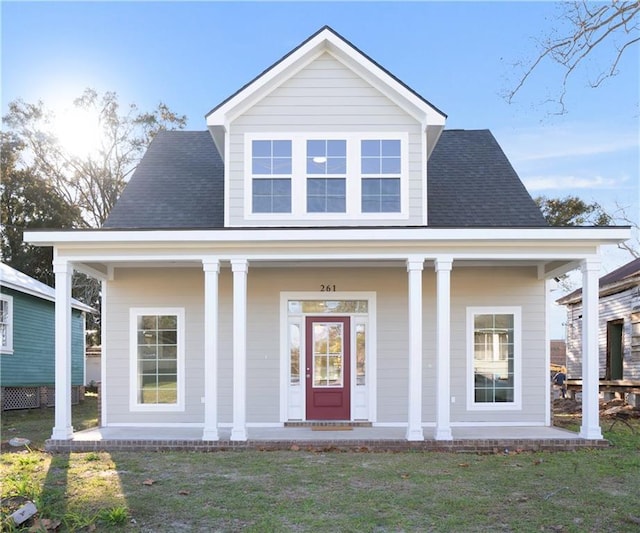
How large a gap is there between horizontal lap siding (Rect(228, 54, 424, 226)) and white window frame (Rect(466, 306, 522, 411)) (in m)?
3.32

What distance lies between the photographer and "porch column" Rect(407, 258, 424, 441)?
964 centimetres

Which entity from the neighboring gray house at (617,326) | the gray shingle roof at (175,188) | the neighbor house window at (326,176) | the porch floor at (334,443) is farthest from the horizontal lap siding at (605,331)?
the gray shingle roof at (175,188)

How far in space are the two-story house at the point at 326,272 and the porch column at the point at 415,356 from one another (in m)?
0.03

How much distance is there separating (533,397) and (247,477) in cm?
638

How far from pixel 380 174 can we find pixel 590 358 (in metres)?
4.43

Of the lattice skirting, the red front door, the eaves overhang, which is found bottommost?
the lattice skirting

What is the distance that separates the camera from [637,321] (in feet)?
56.7

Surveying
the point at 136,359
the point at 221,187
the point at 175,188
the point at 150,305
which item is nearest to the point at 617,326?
the point at 221,187

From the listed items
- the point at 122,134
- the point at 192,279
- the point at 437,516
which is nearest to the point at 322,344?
the point at 192,279

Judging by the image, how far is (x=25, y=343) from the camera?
1722 centimetres

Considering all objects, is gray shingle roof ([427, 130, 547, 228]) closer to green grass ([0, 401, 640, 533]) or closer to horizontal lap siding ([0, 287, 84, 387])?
green grass ([0, 401, 640, 533])

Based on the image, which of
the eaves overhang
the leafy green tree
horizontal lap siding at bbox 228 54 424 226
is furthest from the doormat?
the leafy green tree

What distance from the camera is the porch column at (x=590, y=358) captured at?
9797 mm

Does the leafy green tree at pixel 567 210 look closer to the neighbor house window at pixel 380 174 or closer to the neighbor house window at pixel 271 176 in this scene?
the neighbor house window at pixel 380 174
